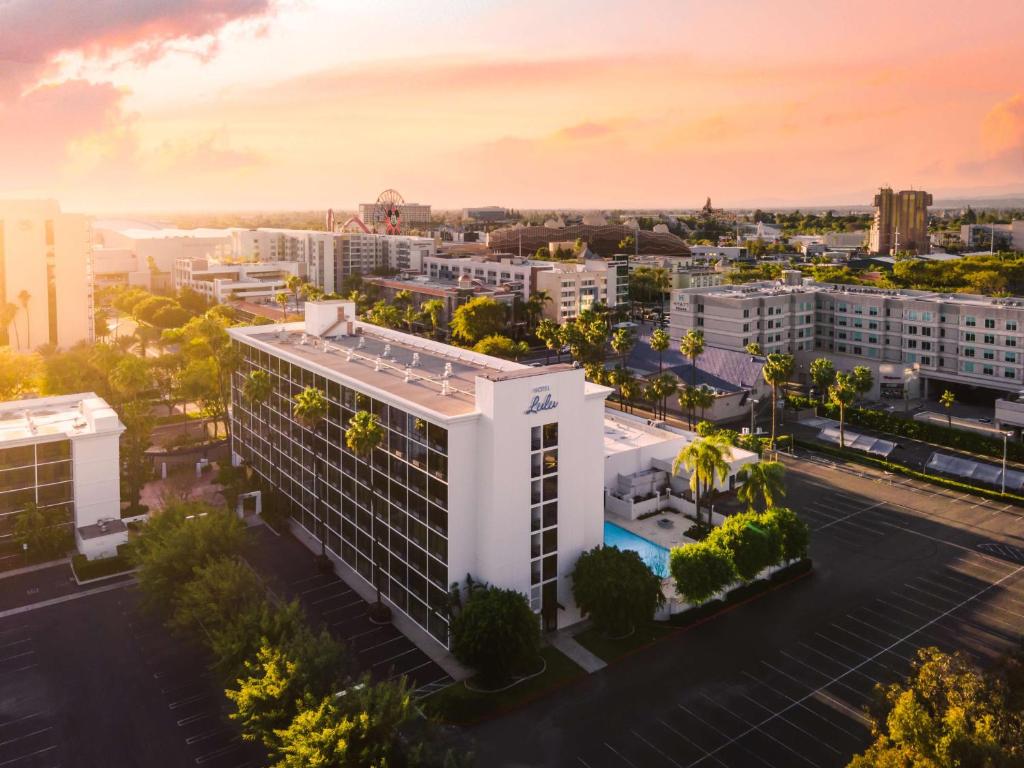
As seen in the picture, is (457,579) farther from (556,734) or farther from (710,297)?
(710,297)

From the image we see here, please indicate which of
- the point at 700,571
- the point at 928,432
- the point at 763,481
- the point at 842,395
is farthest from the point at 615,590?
the point at 928,432

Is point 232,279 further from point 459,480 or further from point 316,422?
point 459,480

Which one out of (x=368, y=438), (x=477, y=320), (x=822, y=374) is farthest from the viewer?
(x=477, y=320)

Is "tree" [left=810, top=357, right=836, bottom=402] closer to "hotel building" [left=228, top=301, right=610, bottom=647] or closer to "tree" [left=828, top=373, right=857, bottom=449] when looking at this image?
"tree" [left=828, top=373, right=857, bottom=449]

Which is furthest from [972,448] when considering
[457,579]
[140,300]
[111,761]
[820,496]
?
[140,300]

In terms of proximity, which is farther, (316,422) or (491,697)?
(316,422)

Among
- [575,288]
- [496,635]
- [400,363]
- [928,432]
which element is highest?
[575,288]

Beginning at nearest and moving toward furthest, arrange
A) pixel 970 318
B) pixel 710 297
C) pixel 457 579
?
1. pixel 457 579
2. pixel 970 318
3. pixel 710 297

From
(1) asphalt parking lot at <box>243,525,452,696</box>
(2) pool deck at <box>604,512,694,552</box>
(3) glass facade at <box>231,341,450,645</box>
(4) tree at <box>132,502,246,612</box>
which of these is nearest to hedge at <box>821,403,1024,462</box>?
(2) pool deck at <box>604,512,694,552</box>
